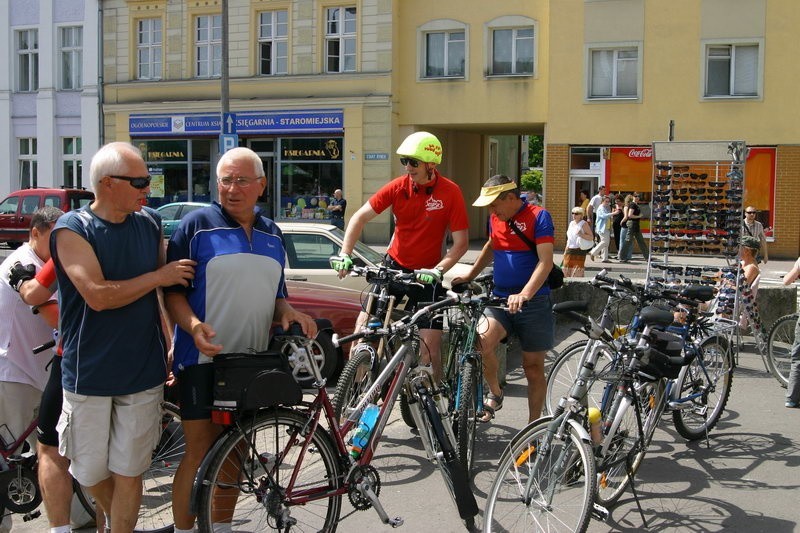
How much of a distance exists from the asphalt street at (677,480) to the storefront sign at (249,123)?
22.6 m

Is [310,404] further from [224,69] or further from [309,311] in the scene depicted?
[224,69]

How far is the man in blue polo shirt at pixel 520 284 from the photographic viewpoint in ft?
19.5

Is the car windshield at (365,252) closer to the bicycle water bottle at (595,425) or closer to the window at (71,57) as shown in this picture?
the bicycle water bottle at (595,425)

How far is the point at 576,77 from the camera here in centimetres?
2639

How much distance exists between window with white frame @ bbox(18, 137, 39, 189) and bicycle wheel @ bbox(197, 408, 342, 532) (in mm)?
33200

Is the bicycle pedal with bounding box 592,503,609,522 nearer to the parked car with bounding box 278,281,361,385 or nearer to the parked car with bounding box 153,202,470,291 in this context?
the parked car with bounding box 278,281,361,385

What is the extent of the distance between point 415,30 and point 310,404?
1011 inches

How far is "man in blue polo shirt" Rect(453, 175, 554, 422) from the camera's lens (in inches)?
234

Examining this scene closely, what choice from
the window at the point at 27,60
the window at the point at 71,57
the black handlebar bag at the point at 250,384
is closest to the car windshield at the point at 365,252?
the black handlebar bag at the point at 250,384

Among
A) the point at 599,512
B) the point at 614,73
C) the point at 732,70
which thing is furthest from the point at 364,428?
the point at 732,70

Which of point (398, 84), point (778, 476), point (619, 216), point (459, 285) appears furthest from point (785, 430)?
point (398, 84)

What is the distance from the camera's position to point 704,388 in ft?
21.0

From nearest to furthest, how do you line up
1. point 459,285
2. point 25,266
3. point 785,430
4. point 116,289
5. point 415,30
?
point 116,289, point 25,266, point 459,285, point 785,430, point 415,30

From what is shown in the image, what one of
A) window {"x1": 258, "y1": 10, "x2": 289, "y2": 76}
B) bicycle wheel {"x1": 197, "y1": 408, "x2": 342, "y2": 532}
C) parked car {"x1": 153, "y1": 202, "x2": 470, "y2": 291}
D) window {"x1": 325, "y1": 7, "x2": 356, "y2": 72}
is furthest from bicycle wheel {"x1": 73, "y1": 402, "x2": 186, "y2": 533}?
window {"x1": 258, "y1": 10, "x2": 289, "y2": 76}
